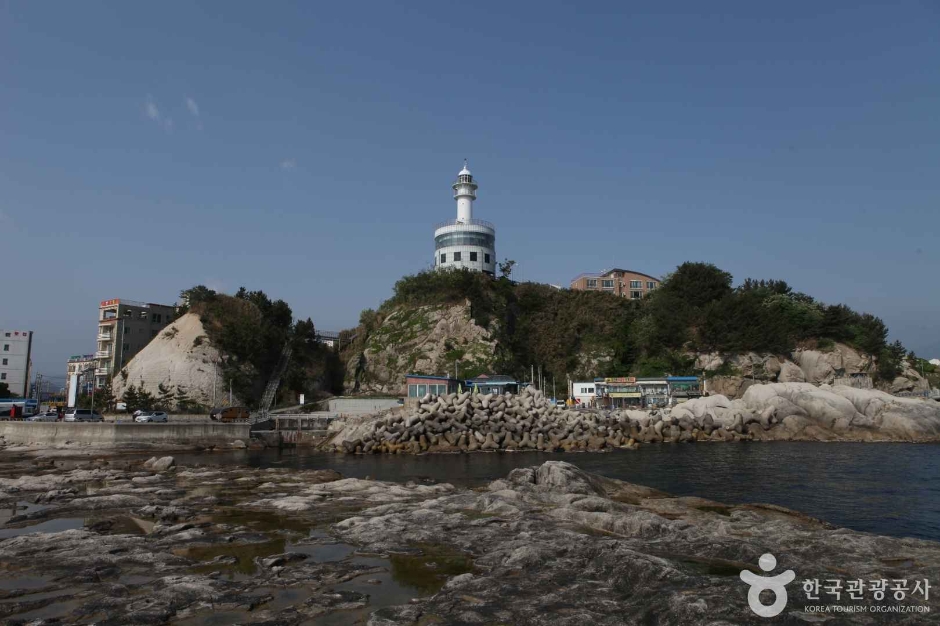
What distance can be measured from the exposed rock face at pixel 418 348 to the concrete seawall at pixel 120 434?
2631 cm

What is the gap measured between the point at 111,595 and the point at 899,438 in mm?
55636

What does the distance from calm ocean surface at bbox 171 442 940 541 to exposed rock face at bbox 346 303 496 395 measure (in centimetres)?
2778

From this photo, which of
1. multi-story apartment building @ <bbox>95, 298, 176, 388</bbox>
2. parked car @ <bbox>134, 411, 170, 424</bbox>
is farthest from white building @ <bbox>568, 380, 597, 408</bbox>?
multi-story apartment building @ <bbox>95, 298, 176, 388</bbox>

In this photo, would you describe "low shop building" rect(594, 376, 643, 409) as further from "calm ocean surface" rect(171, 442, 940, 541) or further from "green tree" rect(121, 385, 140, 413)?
"green tree" rect(121, 385, 140, 413)

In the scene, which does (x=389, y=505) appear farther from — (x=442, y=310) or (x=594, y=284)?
(x=594, y=284)

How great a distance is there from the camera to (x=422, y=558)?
42.1ft

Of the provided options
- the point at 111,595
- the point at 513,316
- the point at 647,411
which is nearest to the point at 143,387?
the point at 513,316

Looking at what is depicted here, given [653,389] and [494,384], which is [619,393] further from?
[494,384]

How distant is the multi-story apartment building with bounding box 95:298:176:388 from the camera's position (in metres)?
79.6

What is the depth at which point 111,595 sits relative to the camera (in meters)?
10.3

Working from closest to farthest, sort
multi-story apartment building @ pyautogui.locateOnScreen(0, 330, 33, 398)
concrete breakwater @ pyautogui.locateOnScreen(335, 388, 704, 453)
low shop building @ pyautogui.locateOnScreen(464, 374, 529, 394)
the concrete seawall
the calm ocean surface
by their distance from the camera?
the calm ocean surface, the concrete seawall, concrete breakwater @ pyautogui.locateOnScreen(335, 388, 704, 453), low shop building @ pyautogui.locateOnScreen(464, 374, 529, 394), multi-story apartment building @ pyautogui.locateOnScreen(0, 330, 33, 398)

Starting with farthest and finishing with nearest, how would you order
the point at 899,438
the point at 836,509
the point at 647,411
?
the point at 647,411 → the point at 899,438 → the point at 836,509

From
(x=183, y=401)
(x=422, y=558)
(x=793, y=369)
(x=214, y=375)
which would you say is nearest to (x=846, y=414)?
(x=793, y=369)

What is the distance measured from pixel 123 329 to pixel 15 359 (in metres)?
22.8
